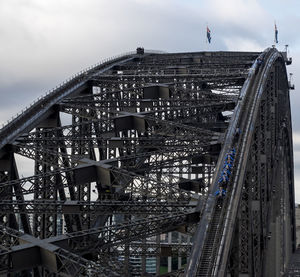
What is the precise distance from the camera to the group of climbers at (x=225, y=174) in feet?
87.9

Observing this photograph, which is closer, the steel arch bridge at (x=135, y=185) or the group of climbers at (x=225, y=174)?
the steel arch bridge at (x=135, y=185)

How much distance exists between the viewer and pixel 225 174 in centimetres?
2794

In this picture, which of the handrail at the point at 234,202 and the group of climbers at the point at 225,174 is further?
the group of climbers at the point at 225,174

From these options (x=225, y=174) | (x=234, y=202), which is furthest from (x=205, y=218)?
(x=225, y=174)

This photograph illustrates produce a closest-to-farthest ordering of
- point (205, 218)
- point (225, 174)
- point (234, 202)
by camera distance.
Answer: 1. point (205, 218)
2. point (234, 202)
3. point (225, 174)

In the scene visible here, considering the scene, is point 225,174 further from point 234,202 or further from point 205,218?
point 205,218

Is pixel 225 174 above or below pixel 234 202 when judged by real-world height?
above

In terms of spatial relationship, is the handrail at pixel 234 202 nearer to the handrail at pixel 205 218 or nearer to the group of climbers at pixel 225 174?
the group of climbers at pixel 225 174

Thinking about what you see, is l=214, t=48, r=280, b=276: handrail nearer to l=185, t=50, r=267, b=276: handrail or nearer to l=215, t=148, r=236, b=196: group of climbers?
l=215, t=148, r=236, b=196: group of climbers

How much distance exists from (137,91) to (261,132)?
10.8m

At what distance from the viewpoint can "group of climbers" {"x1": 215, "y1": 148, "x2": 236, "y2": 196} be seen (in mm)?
26781

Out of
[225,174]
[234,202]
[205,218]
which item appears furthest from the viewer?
[225,174]

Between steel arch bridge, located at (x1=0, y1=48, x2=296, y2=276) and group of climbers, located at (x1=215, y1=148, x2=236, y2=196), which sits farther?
group of climbers, located at (x1=215, y1=148, x2=236, y2=196)

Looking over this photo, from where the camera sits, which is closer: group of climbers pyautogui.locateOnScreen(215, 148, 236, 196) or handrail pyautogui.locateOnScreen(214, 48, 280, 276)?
handrail pyautogui.locateOnScreen(214, 48, 280, 276)
